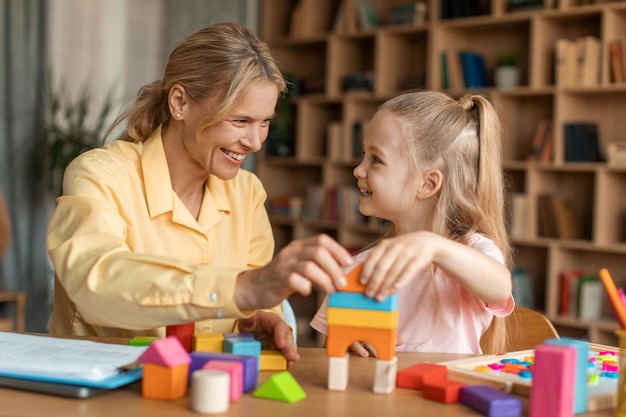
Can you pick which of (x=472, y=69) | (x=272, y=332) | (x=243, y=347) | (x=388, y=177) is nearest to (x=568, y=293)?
(x=472, y=69)

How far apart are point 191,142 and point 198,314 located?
732mm

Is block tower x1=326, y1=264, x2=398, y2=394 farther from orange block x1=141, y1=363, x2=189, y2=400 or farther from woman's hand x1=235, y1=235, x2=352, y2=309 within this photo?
orange block x1=141, y1=363, x2=189, y2=400

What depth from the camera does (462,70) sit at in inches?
175

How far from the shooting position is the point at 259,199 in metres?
2.05

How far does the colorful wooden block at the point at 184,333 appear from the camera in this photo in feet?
4.23

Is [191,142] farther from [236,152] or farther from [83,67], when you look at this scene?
[83,67]

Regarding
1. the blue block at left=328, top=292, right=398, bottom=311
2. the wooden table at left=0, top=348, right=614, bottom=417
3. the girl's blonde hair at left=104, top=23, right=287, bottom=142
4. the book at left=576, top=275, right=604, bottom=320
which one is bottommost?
the book at left=576, top=275, right=604, bottom=320

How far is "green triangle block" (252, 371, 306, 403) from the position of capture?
1.08m

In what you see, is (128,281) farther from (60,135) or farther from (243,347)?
(60,135)

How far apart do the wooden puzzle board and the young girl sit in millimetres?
334

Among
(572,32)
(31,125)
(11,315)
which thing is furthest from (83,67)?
(572,32)

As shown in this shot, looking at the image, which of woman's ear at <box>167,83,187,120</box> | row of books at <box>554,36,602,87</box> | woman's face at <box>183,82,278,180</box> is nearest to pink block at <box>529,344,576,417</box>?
woman's face at <box>183,82,278,180</box>

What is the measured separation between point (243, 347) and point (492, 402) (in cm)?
40

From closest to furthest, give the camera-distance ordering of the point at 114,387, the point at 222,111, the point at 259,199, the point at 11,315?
1. the point at 114,387
2. the point at 222,111
3. the point at 259,199
4. the point at 11,315
